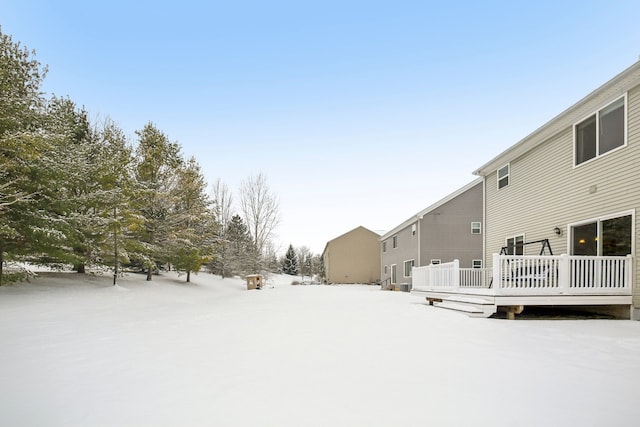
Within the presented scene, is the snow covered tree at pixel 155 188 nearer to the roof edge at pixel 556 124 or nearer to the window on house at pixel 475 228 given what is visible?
the roof edge at pixel 556 124

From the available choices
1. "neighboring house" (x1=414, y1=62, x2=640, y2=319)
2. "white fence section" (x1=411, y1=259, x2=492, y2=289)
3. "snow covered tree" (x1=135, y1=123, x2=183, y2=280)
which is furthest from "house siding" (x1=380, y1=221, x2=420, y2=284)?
"snow covered tree" (x1=135, y1=123, x2=183, y2=280)

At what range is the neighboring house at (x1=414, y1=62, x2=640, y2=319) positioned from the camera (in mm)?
7266

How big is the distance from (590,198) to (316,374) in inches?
329

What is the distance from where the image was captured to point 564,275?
294 inches

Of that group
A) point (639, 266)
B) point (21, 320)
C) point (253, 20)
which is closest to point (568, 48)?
point (639, 266)

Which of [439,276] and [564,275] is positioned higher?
[564,275]

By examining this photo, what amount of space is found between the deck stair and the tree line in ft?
35.1

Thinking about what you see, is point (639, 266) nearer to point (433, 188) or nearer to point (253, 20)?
point (253, 20)

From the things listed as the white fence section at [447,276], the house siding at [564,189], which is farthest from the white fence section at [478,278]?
the house siding at [564,189]

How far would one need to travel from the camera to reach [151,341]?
4977mm

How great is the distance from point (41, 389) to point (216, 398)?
155cm

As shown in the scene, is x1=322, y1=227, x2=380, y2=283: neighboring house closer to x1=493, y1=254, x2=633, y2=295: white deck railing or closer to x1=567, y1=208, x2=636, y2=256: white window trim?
x1=567, y1=208, x2=636, y2=256: white window trim

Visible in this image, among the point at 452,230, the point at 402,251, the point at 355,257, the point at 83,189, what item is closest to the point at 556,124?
the point at 452,230

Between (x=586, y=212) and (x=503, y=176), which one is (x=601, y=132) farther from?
(x=503, y=176)
